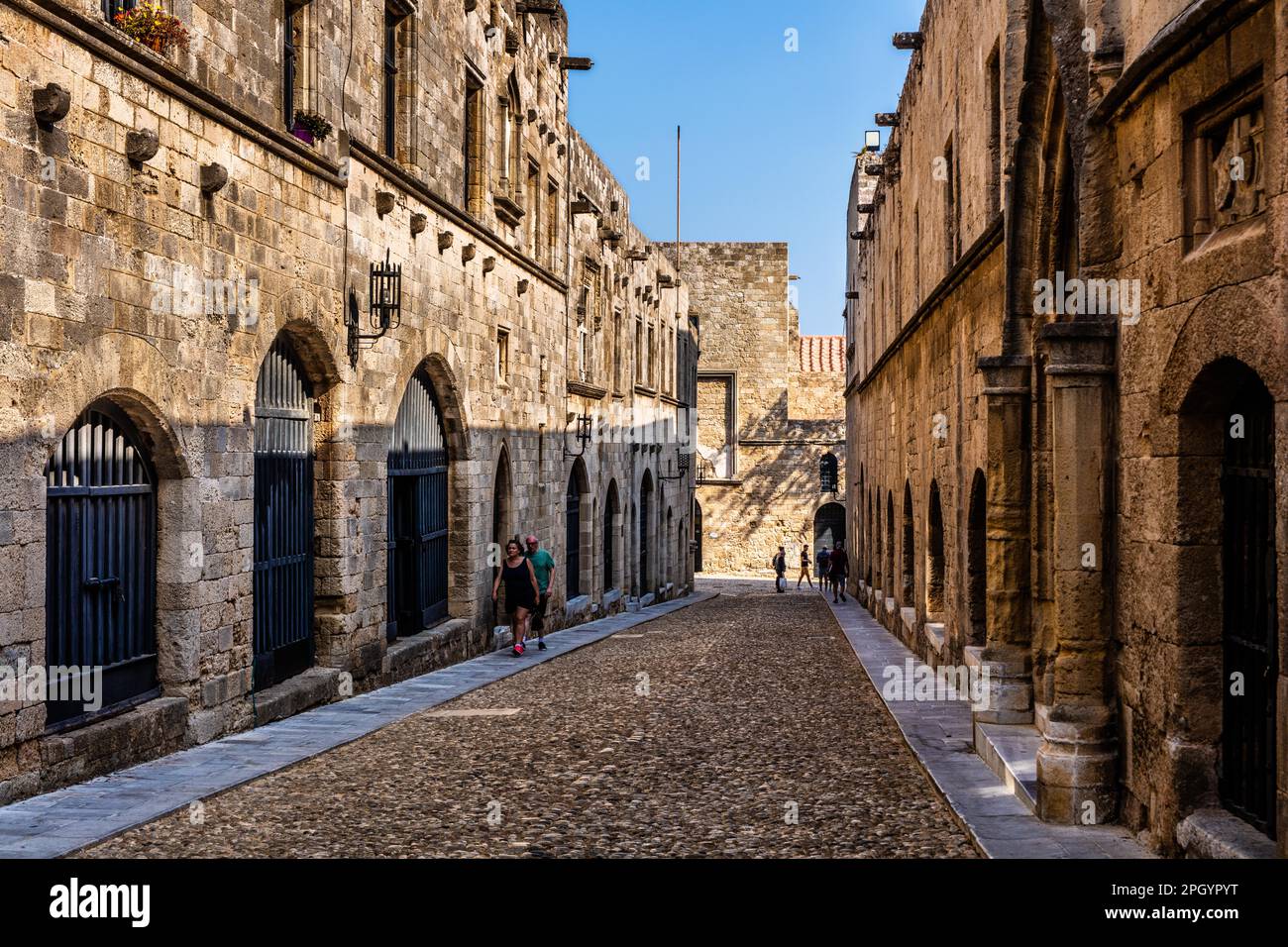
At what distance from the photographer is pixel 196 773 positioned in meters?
7.70

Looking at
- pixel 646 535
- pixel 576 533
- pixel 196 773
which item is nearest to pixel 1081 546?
pixel 196 773

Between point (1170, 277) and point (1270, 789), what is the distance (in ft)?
6.95

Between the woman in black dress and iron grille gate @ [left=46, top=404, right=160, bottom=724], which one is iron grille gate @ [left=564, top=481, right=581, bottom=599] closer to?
the woman in black dress

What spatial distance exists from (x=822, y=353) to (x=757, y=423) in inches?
211

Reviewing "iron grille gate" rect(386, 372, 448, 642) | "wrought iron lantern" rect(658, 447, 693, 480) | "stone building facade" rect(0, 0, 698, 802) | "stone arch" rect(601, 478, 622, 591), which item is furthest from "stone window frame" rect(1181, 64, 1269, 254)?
"wrought iron lantern" rect(658, 447, 693, 480)

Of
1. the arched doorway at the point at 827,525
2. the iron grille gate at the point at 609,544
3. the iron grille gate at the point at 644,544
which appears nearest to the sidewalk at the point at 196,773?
the iron grille gate at the point at 609,544

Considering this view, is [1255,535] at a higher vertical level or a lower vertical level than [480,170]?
lower

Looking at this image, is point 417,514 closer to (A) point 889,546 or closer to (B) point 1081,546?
(B) point 1081,546

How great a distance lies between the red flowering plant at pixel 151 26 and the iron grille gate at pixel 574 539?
14.2 m

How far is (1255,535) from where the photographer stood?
514cm

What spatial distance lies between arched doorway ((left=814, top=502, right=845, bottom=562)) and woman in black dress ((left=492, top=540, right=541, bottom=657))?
1164 inches

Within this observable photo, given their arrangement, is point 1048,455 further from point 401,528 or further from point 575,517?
point 575,517

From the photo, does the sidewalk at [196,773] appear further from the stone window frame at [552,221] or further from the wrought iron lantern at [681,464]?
the wrought iron lantern at [681,464]
